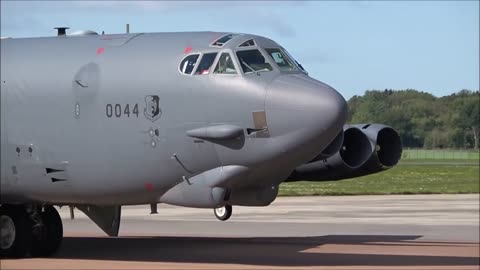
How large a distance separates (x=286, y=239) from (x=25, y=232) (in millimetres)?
7172

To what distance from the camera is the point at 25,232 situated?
63.6 feet

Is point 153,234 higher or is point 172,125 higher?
point 172,125

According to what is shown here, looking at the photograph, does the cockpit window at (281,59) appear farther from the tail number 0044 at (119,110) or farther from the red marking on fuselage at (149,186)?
the red marking on fuselage at (149,186)

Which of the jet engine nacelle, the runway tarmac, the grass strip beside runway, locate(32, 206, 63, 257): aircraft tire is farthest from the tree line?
locate(32, 206, 63, 257): aircraft tire

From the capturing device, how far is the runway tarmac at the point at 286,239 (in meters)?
18.8

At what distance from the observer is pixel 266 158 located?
16875 millimetres

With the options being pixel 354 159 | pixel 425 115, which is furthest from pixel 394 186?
pixel 425 115

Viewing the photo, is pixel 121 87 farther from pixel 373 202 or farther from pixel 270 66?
pixel 373 202

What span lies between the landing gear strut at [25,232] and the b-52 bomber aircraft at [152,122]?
25 millimetres

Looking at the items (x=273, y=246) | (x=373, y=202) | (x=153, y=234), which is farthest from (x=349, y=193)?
(x=273, y=246)

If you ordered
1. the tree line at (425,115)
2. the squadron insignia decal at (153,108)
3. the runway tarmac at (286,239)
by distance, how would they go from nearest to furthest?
1. the squadron insignia decal at (153,108)
2. the runway tarmac at (286,239)
3. the tree line at (425,115)

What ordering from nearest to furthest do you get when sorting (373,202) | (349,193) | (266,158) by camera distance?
(266,158), (373,202), (349,193)

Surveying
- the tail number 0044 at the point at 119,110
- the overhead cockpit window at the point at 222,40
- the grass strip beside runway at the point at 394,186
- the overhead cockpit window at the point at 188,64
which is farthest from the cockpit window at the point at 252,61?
the grass strip beside runway at the point at 394,186

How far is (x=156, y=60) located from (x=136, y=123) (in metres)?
1.08
